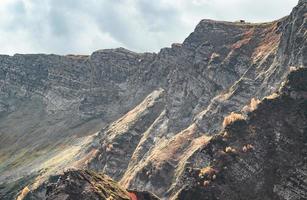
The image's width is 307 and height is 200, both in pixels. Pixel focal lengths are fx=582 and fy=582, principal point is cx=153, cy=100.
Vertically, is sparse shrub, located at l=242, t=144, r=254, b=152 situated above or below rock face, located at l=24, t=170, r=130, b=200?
below

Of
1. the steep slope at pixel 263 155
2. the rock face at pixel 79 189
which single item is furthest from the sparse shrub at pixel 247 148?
the rock face at pixel 79 189

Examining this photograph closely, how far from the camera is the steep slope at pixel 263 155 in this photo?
9344 cm

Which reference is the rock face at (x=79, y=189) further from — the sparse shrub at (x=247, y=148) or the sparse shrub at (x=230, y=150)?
the sparse shrub at (x=247, y=148)

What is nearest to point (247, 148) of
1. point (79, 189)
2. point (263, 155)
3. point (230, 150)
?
point (230, 150)

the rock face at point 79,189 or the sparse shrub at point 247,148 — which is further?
the sparse shrub at point 247,148

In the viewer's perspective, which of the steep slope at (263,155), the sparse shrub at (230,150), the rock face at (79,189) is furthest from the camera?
the sparse shrub at (230,150)

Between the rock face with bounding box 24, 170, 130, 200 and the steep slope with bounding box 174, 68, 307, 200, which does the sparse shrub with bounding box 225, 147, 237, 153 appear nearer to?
the steep slope with bounding box 174, 68, 307, 200

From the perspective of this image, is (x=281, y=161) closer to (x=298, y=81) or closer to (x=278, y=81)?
(x=298, y=81)

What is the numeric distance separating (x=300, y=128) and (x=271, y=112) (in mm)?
10432

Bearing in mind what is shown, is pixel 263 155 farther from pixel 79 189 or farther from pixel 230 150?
pixel 79 189

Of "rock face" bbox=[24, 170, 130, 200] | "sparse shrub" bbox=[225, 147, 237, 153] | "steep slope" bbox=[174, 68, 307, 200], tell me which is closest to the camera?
"rock face" bbox=[24, 170, 130, 200]

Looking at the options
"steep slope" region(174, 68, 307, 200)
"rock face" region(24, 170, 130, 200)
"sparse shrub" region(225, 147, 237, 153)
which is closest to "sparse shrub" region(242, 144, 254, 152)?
"steep slope" region(174, 68, 307, 200)

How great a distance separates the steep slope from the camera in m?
93.4

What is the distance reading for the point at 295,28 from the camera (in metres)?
200
